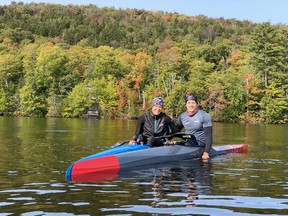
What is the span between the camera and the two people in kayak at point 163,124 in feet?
39.0

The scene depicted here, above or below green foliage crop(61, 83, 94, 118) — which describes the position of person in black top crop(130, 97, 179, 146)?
below

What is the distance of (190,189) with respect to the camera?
830cm

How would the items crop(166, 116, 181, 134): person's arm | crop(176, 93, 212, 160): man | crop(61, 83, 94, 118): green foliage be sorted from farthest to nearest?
crop(61, 83, 94, 118): green foliage
crop(166, 116, 181, 134): person's arm
crop(176, 93, 212, 160): man

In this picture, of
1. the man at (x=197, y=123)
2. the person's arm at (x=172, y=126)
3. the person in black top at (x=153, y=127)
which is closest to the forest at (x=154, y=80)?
the man at (x=197, y=123)

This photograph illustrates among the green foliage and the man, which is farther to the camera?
the green foliage

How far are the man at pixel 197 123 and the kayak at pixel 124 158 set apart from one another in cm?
28

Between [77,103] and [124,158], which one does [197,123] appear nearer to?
[124,158]

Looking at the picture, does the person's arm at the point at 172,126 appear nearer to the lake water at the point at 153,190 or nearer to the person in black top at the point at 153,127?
the person in black top at the point at 153,127

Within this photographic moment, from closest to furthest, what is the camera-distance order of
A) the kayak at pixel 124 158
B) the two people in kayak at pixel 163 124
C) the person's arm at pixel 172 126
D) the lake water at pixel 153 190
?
the lake water at pixel 153 190, the kayak at pixel 124 158, the two people in kayak at pixel 163 124, the person's arm at pixel 172 126

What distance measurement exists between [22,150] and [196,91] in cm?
4802

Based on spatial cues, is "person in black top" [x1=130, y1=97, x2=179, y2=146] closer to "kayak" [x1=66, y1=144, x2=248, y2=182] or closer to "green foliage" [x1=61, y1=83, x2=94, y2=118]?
"kayak" [x1=66, y1=144, x2=248, y2=182]

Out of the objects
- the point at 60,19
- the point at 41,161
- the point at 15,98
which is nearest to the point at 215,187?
the point at 41,161

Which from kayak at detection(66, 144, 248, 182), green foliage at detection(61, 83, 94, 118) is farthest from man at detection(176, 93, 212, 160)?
green foliage at detection(61, 83, 94, 118)

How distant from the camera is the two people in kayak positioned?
11.9 meters
